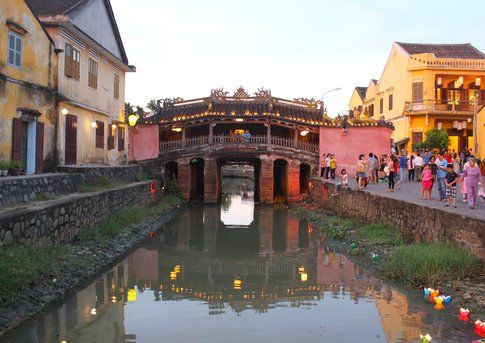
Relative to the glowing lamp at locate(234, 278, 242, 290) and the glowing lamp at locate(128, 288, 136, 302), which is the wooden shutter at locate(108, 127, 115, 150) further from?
the glowing lamp at locate(128, 288, 136, 302)

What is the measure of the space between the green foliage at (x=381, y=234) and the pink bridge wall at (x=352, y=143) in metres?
14.0

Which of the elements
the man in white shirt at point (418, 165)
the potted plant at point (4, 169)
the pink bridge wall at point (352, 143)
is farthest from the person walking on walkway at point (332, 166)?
the potted plant at point (4, 169)

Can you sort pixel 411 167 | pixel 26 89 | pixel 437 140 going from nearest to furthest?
pixel 26 89
pixel 411 167
pixel 437 140

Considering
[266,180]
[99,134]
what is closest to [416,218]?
[99,134]

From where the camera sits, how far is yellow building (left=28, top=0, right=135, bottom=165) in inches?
720

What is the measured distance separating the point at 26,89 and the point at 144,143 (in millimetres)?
14819

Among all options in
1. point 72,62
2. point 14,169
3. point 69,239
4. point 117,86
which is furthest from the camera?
point 117,86

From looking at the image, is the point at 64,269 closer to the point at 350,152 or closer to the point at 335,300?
the point at 335,300

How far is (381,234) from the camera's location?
581 inches

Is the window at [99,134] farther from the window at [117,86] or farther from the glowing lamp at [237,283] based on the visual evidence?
the glowing lamp at [237,283]

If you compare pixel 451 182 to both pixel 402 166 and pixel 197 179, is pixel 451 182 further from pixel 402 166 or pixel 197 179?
pixel 197 179

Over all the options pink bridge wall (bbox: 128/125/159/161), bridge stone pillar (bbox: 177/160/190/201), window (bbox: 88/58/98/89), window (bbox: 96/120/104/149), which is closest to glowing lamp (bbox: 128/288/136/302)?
window (bbox: 88/58/98/89)

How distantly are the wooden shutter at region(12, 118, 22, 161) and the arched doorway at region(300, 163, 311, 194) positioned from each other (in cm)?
1847

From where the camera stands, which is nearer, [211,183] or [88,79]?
[88,79]
